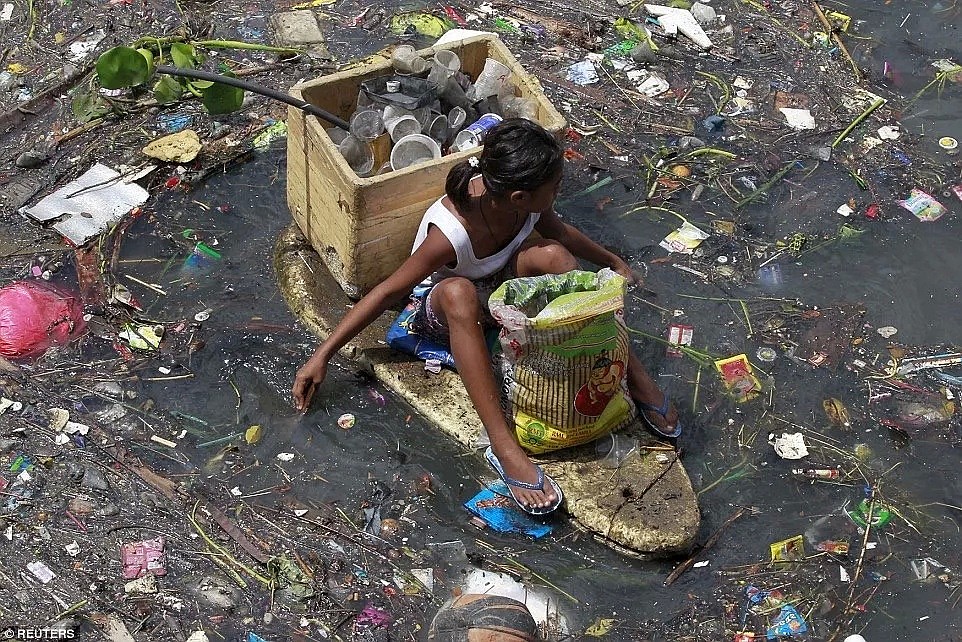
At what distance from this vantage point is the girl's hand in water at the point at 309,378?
3.08 metres

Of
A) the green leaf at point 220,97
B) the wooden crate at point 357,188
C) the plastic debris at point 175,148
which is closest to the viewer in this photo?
the wooden crate at point 357,188

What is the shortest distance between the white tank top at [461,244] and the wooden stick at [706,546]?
113cm

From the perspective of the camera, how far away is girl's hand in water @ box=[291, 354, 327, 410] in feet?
10.1

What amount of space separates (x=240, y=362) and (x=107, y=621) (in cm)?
105

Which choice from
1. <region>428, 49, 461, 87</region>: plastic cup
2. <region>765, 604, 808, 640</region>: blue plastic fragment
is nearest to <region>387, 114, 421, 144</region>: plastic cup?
<region>428, 49, 461, 87</region>: plastic cup

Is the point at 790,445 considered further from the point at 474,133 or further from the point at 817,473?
the point at 474,133

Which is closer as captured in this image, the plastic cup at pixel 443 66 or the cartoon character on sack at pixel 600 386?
the cartoon character on sack at pixel 600 386

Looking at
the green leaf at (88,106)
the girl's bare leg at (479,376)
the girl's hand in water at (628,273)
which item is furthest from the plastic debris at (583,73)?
the green leaf at (88,106)

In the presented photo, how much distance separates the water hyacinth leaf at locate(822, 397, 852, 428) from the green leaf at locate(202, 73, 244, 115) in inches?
102

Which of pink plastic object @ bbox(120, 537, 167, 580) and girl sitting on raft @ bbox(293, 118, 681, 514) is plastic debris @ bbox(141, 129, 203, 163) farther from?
pink plastic object @ bbox(120, 537, 167, 580)

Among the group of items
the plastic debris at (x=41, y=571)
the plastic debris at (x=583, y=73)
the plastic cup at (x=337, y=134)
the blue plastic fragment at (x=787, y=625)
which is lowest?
the blue plastic fragment at (x=787, y=625)

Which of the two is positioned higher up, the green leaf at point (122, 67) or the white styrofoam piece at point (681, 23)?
the green leaf at point (122, 67)
